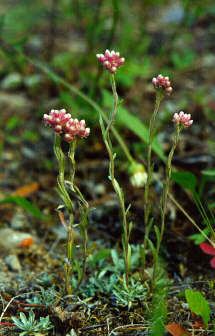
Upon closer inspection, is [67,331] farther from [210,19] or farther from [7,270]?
[210,19]

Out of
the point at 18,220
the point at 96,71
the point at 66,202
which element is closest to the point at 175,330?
the point at 66,202

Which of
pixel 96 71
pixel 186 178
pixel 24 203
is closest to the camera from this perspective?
pixel 186 178

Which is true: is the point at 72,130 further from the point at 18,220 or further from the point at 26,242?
the point at 18,220

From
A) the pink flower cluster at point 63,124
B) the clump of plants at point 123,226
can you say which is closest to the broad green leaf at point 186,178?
the clump of plants at point 123,226

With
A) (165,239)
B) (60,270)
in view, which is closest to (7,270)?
(60,270)

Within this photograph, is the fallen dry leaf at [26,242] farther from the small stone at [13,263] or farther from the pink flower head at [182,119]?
the pink flower head at [182,119]

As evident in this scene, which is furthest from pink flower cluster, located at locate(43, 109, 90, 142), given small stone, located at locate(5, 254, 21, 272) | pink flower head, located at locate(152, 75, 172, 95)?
small stone, located at locate(5, 254, 21, 272)
